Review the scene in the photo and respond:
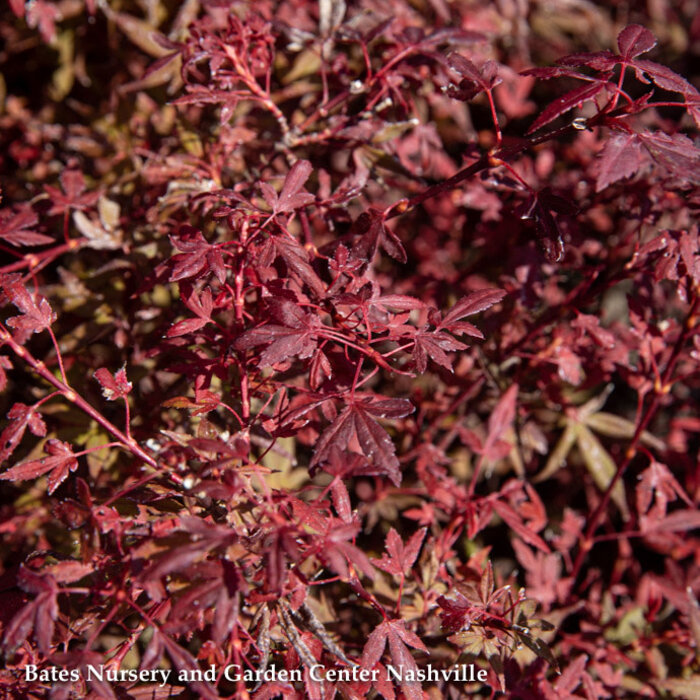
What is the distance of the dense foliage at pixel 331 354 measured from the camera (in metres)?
1.11

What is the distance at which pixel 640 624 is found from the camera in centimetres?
187

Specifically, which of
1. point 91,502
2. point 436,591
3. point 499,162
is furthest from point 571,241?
point 91,502

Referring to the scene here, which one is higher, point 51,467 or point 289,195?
point 289,195

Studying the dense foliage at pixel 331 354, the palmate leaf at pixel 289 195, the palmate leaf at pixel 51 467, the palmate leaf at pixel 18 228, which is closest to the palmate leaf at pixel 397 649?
the dense foliage at pixel 331 354

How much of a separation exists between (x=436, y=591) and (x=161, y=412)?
2.86ft

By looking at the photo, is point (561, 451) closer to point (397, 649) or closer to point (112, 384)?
point (397, 649)

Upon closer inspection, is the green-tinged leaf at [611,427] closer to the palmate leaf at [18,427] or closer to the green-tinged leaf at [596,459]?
the green-tinged leaf at [596,459]

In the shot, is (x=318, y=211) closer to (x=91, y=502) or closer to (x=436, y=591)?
(x=91, y=502)

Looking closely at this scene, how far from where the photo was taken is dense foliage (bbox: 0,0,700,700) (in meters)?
1.11

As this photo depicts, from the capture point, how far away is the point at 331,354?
4.28ft

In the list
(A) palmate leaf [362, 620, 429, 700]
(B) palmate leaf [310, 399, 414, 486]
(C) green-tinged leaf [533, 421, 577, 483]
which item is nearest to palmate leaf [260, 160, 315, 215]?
(B) palmate leaf [310, 399, 414, 486]

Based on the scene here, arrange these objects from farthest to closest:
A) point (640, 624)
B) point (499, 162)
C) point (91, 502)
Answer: point (640, 624), point (499, 162), point (91, 502)

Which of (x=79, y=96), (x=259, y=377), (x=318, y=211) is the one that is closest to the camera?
(x=259, y=377)

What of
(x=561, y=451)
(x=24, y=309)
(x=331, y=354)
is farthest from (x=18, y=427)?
(x=561, y=451)
